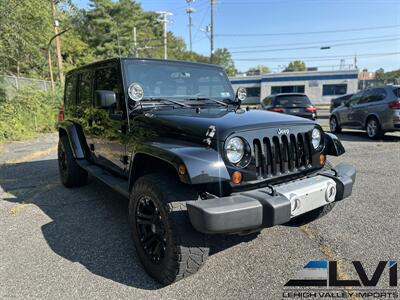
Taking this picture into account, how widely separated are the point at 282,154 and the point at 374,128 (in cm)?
889

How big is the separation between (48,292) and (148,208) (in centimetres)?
101

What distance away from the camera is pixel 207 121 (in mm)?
2771

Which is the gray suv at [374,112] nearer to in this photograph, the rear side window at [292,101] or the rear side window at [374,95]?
the rear side window at [374,95]

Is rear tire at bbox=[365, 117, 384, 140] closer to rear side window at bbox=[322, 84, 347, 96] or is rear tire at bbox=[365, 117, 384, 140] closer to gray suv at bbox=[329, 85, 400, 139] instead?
gray suv at bbox=[329, 85, 400, 139]

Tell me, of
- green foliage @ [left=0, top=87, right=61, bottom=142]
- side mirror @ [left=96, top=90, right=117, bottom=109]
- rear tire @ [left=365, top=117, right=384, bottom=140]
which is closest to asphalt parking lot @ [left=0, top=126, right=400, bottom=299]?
side mirror @ [left=96, top=90, right=117, bottom=109]

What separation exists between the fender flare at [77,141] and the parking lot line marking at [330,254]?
3350 millimetres

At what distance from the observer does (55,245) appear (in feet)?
11.0

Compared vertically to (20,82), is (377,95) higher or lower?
lower

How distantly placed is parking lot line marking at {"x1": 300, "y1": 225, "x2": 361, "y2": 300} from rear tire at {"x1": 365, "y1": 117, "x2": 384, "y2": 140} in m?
7.84

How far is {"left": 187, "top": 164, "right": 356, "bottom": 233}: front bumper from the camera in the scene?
7.04ft

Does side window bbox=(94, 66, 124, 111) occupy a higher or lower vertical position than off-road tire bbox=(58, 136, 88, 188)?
higher

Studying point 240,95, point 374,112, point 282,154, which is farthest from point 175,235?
point 374,112

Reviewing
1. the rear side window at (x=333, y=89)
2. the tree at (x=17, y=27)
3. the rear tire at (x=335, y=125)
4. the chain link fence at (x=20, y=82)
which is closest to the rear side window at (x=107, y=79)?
the tree at (x=17, y=27)

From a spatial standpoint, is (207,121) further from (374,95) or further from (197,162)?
(374,95)
